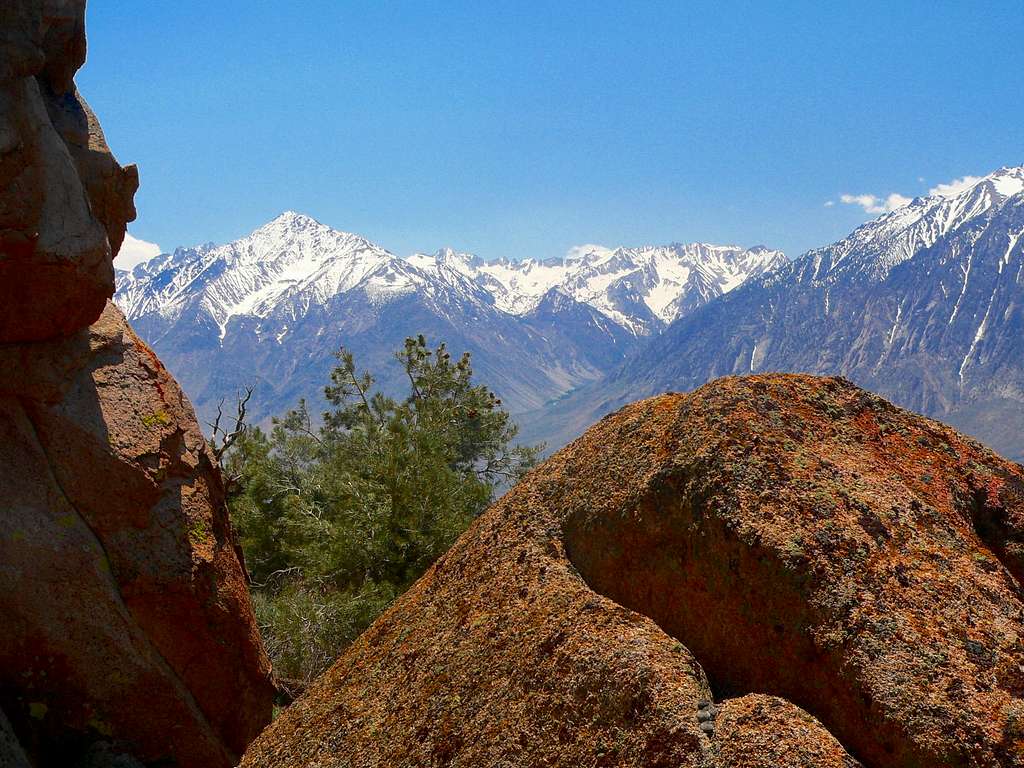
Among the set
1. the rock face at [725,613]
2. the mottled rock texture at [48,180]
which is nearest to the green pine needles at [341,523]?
the mottled rock texture at [48,180]

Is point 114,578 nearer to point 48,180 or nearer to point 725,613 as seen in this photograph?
point 48,180

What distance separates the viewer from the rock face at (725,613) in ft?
16.8

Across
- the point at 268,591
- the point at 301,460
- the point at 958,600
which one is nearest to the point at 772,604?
the point at 958,600

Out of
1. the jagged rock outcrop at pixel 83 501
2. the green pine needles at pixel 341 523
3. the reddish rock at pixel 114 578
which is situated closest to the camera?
the jagged rock outcrop at pixel 83 501

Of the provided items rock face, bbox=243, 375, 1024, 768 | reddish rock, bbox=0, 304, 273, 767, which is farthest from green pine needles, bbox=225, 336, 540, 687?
rock face, bbox=243, 375, 1024, 768

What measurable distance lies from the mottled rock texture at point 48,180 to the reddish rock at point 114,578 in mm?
748

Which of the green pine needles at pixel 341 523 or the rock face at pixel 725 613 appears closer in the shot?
the rock face at pixel 725 613

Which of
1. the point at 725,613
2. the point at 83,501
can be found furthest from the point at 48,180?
the point at 725,613

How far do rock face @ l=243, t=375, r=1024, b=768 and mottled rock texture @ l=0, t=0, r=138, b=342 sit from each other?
6459mm

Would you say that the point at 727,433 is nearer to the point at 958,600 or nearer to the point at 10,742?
the point at 958,600

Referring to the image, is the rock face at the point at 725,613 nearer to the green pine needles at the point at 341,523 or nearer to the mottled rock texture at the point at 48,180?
the mottled rock texture at the point at 48,180

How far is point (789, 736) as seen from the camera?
507cm

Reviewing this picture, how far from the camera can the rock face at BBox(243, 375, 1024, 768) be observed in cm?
512

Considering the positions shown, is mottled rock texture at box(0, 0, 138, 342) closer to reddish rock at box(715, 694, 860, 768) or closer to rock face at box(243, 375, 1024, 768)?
rock face at box(243, 375, 1024, 768)
